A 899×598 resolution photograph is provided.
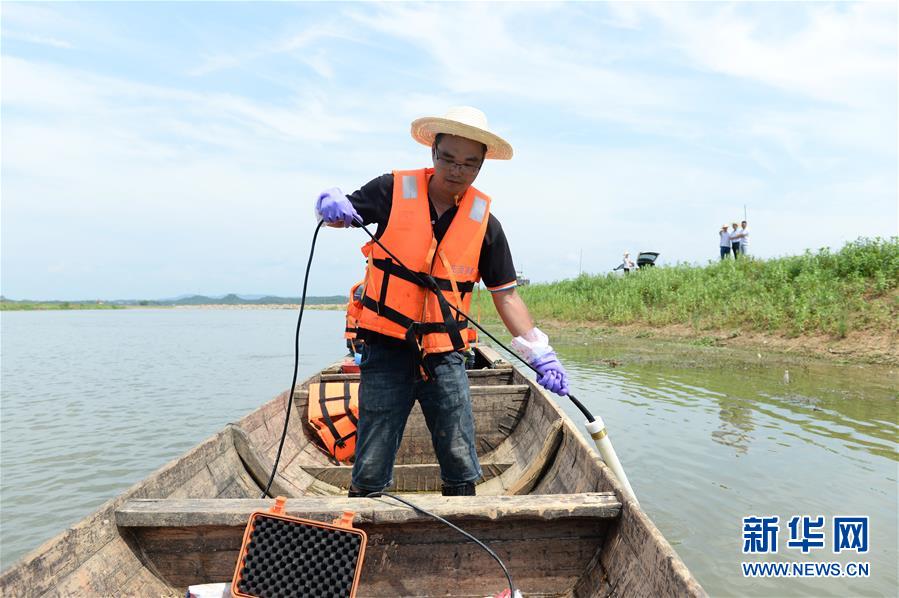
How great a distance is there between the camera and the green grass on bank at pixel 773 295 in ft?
Result: 34.9

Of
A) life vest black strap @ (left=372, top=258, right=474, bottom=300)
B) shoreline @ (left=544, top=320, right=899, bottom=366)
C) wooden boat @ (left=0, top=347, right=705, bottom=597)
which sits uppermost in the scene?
life vest black strap @ (left=372, top=258, right=474, bottom=300)

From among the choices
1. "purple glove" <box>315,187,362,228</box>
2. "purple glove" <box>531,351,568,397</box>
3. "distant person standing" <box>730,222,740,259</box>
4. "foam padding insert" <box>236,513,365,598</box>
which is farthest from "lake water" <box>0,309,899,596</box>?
"distant person standing" <box>730,222,740,259</box>

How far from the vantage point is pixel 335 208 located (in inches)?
95.5

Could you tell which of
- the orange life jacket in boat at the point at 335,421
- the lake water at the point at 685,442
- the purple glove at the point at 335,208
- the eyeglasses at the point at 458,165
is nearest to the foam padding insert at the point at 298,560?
the purple glove at the point at 335,208

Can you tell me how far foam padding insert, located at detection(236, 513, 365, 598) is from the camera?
6.16 feet

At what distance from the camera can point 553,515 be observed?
7.16 feet

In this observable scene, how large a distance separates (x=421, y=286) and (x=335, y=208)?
0.52 m

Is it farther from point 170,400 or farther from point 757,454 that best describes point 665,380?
point 170,400

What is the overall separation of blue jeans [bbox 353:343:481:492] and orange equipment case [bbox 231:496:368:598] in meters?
0.62

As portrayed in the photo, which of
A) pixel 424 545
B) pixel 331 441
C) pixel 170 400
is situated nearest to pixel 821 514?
pixel 424 545

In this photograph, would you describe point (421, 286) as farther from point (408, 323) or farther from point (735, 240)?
point (735, 240)

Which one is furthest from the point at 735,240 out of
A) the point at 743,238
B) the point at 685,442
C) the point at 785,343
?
the point at 685,442

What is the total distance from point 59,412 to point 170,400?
4.94 feet

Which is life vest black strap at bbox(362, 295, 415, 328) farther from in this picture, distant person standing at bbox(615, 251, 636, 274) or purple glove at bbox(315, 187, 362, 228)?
distant person standing at bbox(615, 251, 636, 274)
